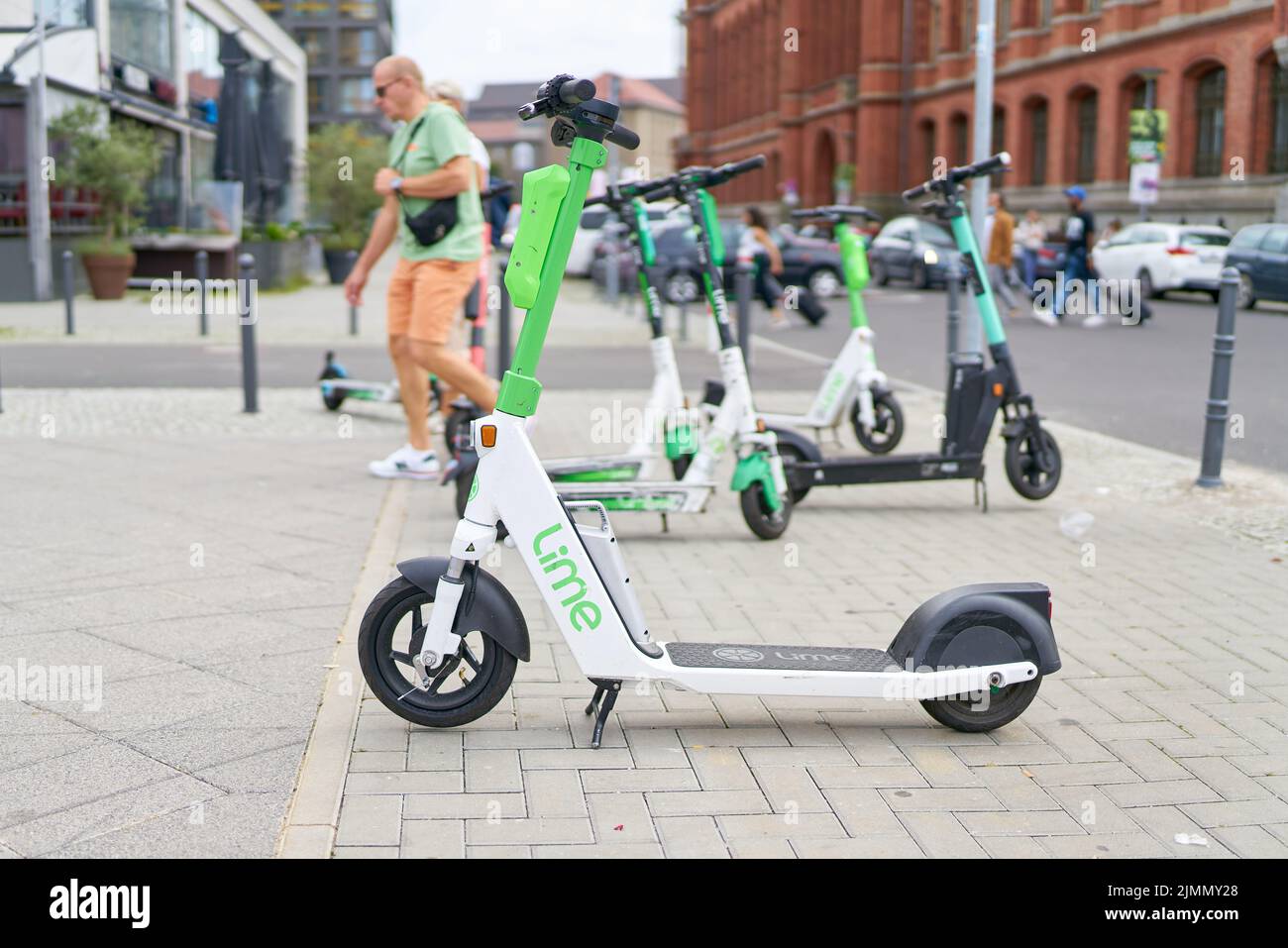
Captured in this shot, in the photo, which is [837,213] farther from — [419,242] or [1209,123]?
[1209,123]

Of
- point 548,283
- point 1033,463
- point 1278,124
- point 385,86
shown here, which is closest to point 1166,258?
point 1278,124

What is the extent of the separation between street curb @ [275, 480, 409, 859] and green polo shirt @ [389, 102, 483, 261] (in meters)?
2.29

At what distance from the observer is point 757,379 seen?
47.9 ft

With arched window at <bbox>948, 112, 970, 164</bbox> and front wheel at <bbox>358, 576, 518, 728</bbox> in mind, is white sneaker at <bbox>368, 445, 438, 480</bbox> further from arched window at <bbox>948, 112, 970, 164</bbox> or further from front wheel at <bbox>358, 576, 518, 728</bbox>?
arched window at <bbox>948, 112, 970, 164</bbox>

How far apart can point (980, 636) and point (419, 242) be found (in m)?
4.49

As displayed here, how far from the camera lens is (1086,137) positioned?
149ft

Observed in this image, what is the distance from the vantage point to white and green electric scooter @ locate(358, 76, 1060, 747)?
4027 mm

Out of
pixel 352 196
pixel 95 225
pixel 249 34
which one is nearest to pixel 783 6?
pixel 249 34

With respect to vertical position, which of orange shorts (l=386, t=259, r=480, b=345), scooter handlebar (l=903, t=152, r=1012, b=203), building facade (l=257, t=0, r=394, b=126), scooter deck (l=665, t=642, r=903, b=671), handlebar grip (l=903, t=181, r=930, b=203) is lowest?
scooter deck (l=665, t=642, r=903, b=671)

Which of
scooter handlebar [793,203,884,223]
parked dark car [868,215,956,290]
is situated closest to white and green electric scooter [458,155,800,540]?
scooter handlebar [793,203,884,223]

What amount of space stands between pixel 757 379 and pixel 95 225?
633 inches

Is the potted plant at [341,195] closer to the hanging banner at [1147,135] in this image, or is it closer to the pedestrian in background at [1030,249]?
the pedestrian in background at [1030,249]
